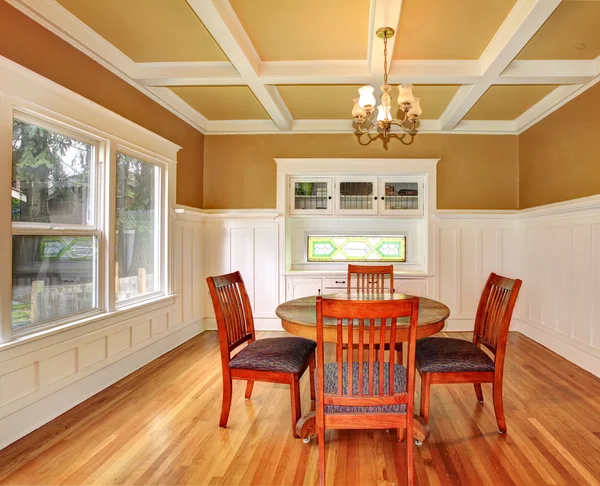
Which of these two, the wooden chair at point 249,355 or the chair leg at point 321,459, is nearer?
the chair leg at point 321,459

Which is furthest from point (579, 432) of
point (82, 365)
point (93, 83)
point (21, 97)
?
point (93, 83)

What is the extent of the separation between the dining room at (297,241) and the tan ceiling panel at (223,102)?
0.15 ft

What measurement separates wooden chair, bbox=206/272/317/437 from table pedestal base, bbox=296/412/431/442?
0.06 metres

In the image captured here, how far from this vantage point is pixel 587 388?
281cm

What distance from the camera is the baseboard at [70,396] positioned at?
6.75ft

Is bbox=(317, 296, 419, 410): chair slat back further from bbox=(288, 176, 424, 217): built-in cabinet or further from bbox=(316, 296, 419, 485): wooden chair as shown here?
bbox=(288, 176, 424, 217): built-in cabinet

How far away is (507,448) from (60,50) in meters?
3.76

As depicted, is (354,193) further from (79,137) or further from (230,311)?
(79,137)

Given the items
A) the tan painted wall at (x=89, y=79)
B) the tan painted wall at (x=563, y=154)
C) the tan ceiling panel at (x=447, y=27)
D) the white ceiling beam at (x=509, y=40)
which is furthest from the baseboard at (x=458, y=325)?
the tan painted wall at (x=89, y=79)

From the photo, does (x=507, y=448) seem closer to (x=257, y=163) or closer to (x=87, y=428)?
(x=87, y=428)

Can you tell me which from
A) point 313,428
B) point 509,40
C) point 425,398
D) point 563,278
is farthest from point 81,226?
point 563,278

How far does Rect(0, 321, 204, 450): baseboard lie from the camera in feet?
6.75

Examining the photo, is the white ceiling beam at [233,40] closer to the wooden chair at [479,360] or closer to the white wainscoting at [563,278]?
the wooden chair at [479,360]

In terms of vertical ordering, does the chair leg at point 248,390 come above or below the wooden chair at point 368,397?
below
